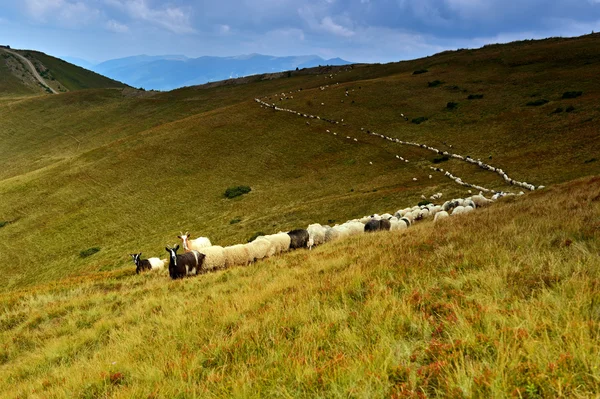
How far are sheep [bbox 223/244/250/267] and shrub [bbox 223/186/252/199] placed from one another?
84.2ft

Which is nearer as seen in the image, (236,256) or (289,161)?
(236,256)

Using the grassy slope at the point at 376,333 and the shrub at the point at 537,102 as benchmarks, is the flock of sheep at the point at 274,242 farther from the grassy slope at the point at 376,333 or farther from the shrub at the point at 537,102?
the shrub at the point at 537,102

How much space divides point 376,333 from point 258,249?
13.1 metres

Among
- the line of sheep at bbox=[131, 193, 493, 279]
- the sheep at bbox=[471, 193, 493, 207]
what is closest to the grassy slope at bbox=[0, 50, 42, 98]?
the line of sheep at bbox=[131, 193, 493, 279]

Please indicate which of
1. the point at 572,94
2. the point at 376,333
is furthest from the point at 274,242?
the point at 572,94

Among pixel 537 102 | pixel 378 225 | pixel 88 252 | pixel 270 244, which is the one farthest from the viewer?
pixel 537 102

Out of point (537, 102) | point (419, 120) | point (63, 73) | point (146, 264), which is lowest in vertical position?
point (146, 264)

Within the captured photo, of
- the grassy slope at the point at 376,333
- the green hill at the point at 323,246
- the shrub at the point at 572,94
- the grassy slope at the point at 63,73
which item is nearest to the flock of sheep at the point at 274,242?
the green hill at the point at 323,246

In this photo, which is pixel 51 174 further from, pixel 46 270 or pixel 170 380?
pixel 170 380

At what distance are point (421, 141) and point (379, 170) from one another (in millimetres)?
10676

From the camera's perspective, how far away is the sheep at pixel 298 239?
64.8 ft

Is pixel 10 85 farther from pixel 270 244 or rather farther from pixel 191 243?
pixel 270 244

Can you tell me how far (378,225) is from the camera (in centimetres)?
2112

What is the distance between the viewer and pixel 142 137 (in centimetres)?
6391
